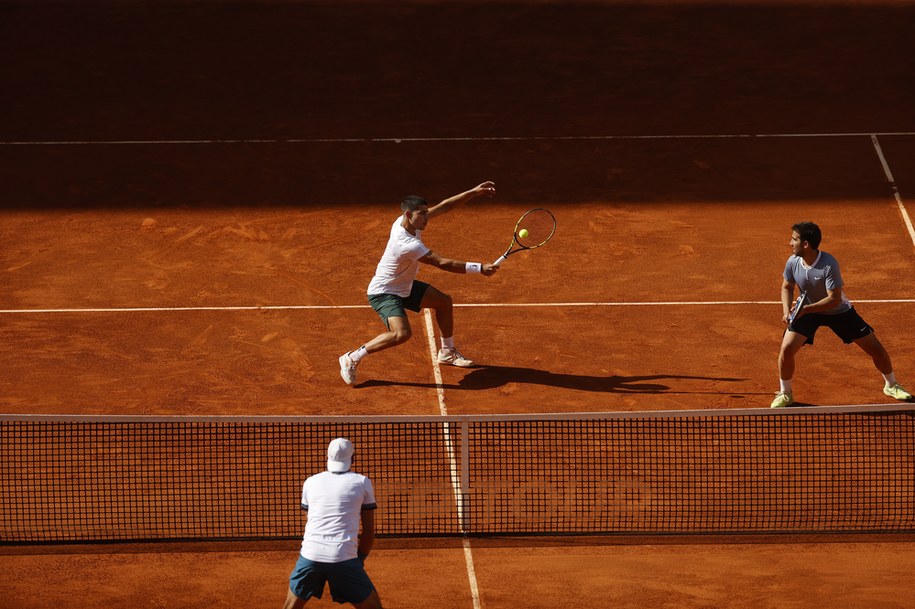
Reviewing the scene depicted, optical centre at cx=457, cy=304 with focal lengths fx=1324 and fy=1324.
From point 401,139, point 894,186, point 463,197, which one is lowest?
point 463,197

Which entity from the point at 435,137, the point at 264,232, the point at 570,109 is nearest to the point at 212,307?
the point at 264,232

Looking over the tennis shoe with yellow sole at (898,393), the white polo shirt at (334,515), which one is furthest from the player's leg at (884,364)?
the white polo shirt at (334,515)

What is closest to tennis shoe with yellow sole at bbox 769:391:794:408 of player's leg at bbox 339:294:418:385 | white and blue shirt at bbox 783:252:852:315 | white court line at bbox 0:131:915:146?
white and blue shirt at bbox 783:252:852:315

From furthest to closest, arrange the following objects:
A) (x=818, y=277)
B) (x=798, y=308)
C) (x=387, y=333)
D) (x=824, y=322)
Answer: (x=387, y=333) < (x=824, y=322) < (x=798, y=308) < (x=818, y=277)

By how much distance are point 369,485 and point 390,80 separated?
13.1m

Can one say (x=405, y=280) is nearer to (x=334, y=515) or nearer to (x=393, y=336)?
(x=393, y=336)

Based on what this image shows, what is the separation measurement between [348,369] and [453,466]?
1732mm

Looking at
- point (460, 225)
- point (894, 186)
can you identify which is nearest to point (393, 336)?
point (460, 225)

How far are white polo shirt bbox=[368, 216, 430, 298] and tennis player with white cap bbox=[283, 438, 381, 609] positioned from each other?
159 inches

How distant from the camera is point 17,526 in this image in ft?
31.2

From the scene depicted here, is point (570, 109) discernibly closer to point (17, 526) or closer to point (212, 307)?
point (212, 307)

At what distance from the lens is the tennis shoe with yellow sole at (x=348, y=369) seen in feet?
37.9

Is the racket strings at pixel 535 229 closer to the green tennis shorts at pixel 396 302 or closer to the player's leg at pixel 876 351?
Result: the green tennis shorts at pixel 396 302

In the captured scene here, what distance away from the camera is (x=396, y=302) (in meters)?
11.5
